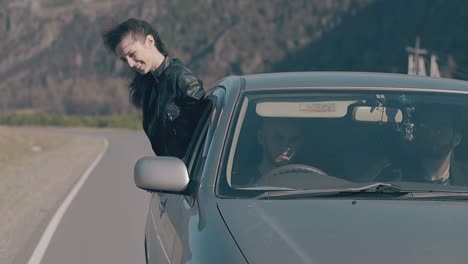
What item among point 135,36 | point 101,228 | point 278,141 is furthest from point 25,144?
point 278,141

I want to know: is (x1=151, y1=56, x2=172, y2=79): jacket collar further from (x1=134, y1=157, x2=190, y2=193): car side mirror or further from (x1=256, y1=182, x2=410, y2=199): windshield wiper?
(x1=256, y1=182, x2=410, y2=199): windshield wiper

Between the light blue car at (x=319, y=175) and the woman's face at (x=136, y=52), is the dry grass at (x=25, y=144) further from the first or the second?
the light blue car at (x=319, y=175)

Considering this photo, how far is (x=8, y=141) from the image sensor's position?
48031mm

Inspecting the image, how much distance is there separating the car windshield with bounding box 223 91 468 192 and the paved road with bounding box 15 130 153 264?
485cm

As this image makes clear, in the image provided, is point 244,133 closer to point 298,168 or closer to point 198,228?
point 298,168

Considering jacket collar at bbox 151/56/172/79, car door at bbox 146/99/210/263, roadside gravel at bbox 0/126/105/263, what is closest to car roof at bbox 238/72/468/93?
car door at bbox 146/99/210/263

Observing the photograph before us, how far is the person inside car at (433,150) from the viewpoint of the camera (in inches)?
200

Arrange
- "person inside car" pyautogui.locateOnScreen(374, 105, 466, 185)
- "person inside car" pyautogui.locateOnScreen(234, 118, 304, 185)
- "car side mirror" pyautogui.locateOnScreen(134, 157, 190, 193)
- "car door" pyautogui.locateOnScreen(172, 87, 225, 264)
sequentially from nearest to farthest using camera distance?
"car door" pyautogui.locateOnScreen(172, 87, 225, 264) → "car side mirror" pyautogui.locateOnScreen(134, 157, 190, 193) → "person inside car" pyautogui.locateOnScreen(374, 105, 466, 185) → "person inside car" pyautogui.locateOnScreen(234, 118, 304, 185)

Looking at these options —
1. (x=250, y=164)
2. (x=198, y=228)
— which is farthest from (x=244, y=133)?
(x=198, y=228)

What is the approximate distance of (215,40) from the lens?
118312mm

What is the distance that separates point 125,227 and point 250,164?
8001 millimetres

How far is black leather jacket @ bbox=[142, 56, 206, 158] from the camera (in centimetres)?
602

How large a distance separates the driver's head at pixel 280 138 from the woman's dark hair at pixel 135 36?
1.35 meters

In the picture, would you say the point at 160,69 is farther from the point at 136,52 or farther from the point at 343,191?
the point at 343,191
